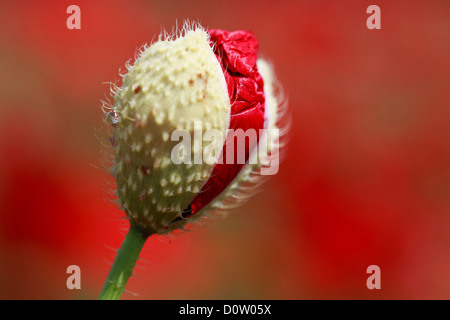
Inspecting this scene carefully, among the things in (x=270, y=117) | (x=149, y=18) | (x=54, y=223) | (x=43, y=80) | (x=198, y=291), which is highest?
(x=149, y=18)

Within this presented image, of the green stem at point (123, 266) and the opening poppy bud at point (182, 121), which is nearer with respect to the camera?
the opening poppy bud at point (182, 121)

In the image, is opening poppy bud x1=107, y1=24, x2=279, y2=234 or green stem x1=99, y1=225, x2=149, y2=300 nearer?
opening poppy bud x1=107, y1=24, x2=279, y2=234

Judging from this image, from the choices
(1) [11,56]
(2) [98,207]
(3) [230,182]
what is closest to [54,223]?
(2) [98,207]

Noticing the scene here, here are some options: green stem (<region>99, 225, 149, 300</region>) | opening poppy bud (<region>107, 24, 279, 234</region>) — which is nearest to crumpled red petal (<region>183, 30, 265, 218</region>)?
opening poppy bud (<region>107, 24, 279, 234</region>)

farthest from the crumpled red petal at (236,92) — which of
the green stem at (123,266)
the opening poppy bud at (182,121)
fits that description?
the green stem at (123,266)

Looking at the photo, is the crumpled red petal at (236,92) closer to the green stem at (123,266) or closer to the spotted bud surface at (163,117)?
the spotted bud surface at (163,117)

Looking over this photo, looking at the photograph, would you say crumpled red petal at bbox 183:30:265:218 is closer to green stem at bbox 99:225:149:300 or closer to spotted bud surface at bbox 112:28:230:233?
spotted bud surface at bbox 112:28:230:233

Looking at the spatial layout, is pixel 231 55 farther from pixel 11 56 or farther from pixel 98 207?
pixel 11 56
